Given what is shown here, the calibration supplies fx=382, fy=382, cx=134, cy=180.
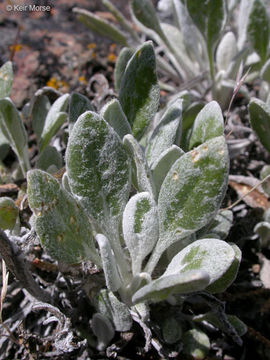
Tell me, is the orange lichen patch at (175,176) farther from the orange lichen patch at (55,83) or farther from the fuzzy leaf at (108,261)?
the orange lichen patch at (55,83)

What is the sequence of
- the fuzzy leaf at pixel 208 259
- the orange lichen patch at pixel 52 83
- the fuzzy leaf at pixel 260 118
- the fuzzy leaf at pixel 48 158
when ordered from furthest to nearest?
the orange lichen patch at pixel 52 83, the fuzzy leaf at pixel 48 158, the fuzzy leaf at pixel 260 118, the fuzzy leaf at pixel 208 259

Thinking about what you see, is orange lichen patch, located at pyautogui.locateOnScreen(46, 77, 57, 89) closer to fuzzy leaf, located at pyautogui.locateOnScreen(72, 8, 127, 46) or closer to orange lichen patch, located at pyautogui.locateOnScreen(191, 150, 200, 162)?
fuzzy leaf, located at pyautogui.locateOnScreen(72, 8, 127, 46)

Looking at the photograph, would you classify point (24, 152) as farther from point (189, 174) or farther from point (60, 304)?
point (189, 174)

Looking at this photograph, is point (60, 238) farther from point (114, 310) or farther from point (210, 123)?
point (210, 123)

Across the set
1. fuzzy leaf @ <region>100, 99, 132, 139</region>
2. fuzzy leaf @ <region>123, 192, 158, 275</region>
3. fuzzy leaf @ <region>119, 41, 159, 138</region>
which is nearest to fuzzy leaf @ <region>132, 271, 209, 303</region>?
fuzzy leaf @ <region>123, 192, 158, 275</region>

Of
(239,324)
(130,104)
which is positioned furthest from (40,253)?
(239,324)

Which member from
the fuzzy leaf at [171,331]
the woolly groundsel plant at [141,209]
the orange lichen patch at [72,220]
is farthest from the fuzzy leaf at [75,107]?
the fuzzy leaf at [171,331]

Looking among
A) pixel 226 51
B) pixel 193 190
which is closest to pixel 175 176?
pixel 193 190

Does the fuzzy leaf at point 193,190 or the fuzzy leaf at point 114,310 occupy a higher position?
the fuzzy leaf at point 193,190
